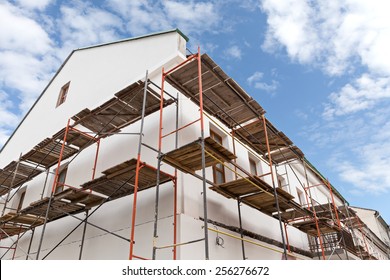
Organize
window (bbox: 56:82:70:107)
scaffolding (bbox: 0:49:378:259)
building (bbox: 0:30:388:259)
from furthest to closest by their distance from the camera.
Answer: window (bbox: 56:82:70:107) → building (bbox: 0:30:388:259) → scaffolding (bbox: 0:49:378:259)

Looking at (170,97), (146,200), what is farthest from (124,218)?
(170,97)

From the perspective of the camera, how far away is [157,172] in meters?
6.08

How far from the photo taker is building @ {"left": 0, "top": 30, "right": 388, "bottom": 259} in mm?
6512

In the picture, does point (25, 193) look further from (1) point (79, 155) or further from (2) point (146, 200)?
(2) point (146, 200)

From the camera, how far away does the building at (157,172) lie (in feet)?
21.4

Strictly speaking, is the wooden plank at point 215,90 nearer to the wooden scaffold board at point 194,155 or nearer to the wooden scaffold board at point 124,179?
the wooden scaffold board at point 194,155

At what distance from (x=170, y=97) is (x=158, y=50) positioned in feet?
7.81

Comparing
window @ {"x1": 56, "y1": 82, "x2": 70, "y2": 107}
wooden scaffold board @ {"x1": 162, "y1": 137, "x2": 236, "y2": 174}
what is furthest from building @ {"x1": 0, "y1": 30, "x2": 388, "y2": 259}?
window @ {"x1": 56, "y1": 82, "x2": 70, "y2": 107}

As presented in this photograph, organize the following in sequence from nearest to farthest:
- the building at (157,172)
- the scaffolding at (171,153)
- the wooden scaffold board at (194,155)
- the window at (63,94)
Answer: the wooden scaffold board at (194,155) → the scaffolding at (171,153) → the building at (157,172) → the window at (63,94)

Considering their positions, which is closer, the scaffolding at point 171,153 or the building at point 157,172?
the scaffolding at point 171,153

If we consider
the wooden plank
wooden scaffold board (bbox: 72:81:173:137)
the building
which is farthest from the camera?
wooden scaffold board (bbox: 72:81:173:137)

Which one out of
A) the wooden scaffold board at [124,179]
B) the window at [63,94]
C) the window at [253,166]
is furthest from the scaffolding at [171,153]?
the window at [63,94]

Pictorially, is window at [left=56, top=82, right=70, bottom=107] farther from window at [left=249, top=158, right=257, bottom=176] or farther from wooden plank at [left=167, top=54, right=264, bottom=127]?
window at [left=249, top=158, right=257, bottom=176]

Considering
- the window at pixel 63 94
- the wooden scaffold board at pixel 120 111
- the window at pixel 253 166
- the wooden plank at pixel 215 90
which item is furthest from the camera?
the window at pixel 63 94
